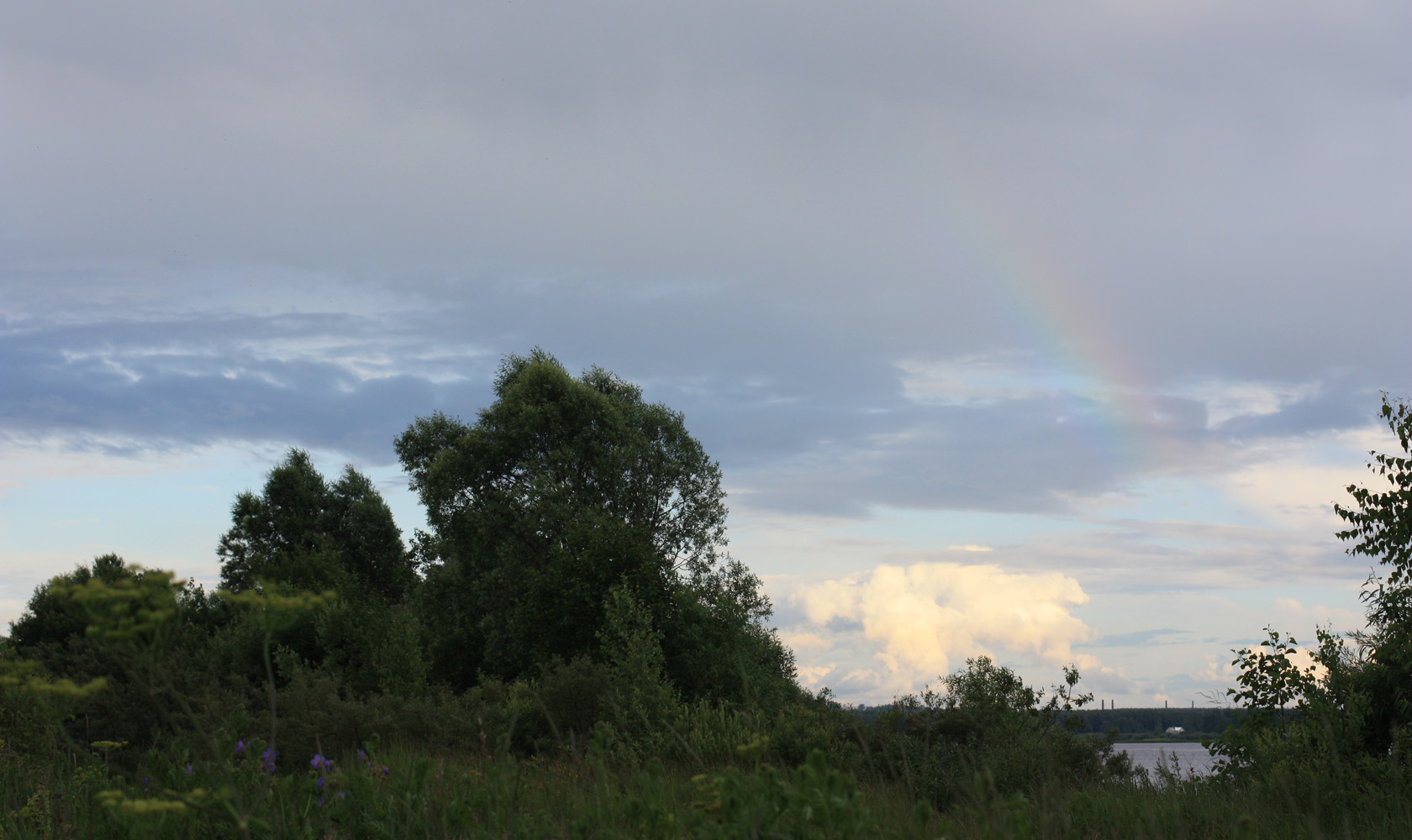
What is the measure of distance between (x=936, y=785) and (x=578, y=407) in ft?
84.6

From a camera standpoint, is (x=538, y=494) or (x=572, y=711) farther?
(x=538, y=494)

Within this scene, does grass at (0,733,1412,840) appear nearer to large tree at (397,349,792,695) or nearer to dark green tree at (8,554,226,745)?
dark green tree at (8,554,226,745)

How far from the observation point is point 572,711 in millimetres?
18188

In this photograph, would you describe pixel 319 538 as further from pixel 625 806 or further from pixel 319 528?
pixel 625 806

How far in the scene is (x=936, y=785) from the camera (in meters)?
12.7

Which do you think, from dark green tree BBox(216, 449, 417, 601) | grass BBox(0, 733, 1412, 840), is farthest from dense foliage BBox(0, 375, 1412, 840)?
Result: dark green tree BBox(216, 449, 417, 601)

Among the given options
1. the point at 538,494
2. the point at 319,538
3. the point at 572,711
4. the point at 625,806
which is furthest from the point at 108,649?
the point at 319,538

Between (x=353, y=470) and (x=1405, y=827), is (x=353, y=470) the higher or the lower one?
the higher one

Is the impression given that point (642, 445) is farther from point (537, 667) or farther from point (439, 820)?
point (439, 820)

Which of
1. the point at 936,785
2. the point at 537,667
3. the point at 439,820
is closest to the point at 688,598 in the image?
the point at 537,667

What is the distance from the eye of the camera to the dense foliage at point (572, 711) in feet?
13.5

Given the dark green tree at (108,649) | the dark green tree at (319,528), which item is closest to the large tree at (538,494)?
the dark green tree at (108,649)

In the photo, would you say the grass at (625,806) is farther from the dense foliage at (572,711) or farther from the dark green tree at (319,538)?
the dark green tree at (319,538)

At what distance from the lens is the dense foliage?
4109mm
